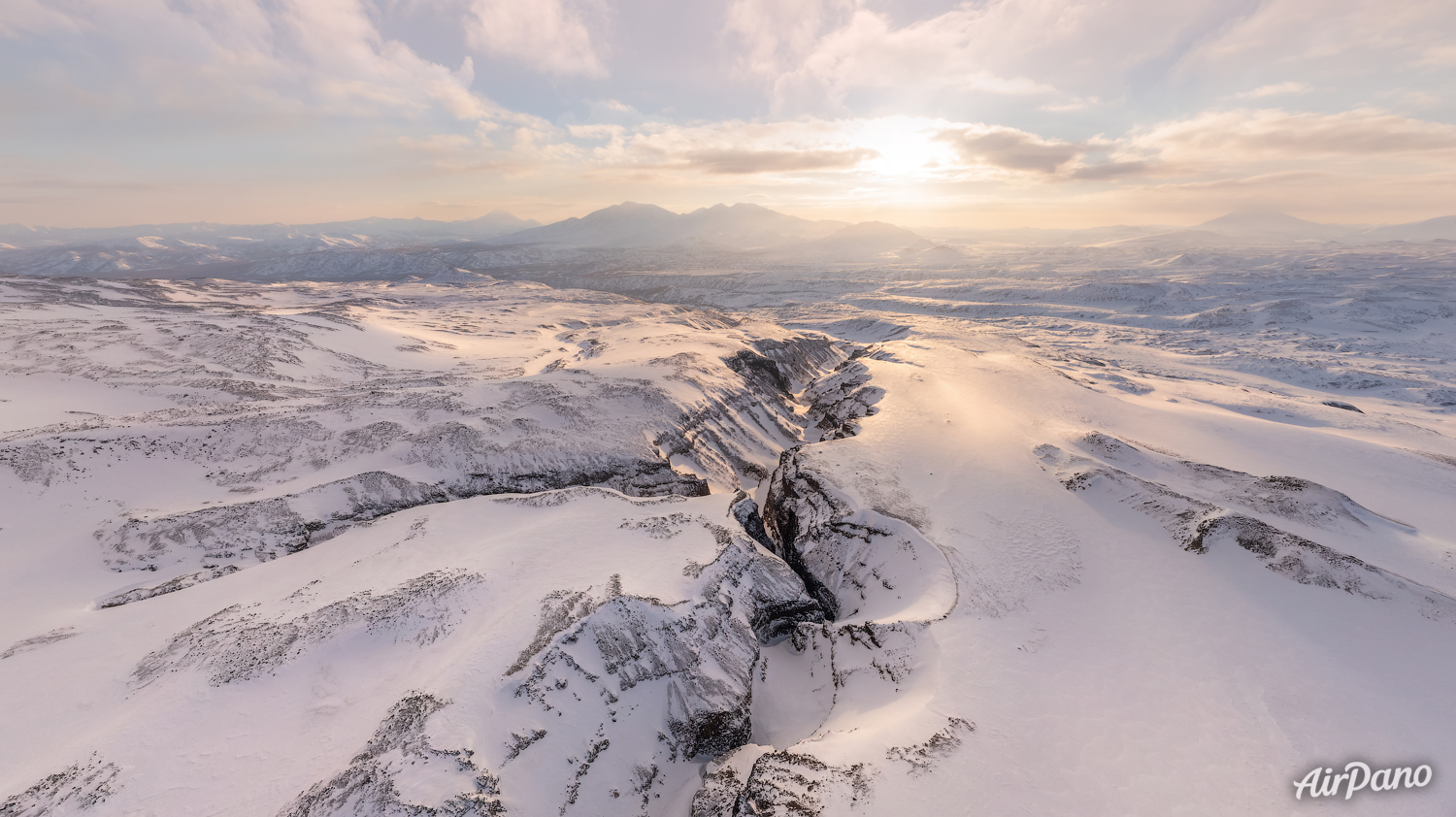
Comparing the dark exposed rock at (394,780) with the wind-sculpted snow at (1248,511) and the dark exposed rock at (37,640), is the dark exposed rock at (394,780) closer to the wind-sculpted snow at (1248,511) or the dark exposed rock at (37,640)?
the dark exposed rock at (37,640)

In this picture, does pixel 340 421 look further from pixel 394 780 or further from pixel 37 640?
pixel 394 780

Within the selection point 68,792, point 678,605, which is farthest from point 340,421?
point 678,605

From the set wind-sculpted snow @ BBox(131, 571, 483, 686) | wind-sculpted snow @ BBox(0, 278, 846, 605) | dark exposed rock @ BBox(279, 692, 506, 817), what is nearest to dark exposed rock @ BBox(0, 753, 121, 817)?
wind-sculpted snow @ BBox(131, 571, 483, 686)

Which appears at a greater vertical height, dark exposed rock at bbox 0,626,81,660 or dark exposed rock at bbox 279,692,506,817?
dark exposed rock at bbox 0,626,81,660

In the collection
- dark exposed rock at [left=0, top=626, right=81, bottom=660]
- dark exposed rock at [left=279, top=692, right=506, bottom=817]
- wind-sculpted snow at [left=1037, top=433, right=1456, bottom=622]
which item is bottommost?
dark exposed rock at [left=279, top=692, right=506, bottom=817]

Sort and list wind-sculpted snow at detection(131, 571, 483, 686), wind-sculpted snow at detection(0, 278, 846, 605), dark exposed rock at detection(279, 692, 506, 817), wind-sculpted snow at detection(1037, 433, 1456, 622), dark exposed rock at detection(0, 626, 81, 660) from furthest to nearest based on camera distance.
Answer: wind-sculpted snow at detection(0, 278, 846, 605)
wind-sculpted snow at detection(1037, 433, 1456, 622)
dark exposed rock at detection(0, 626, 81, 660)
wind-sculpted snow at detection(131, 571, 483, 686)
dark exposed rock at detection(279, 692, 506, 817)

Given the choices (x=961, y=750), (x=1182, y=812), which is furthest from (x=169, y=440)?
(x=1182, y=812)

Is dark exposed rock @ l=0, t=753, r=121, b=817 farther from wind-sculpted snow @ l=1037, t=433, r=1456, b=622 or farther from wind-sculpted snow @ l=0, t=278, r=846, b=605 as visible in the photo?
wind-sculpted snow @ l=1037, t=433, r=1456, b=622

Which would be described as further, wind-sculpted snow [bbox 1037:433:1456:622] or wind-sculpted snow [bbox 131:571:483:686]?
wind-sculpted snow [bbox 1037:433:1456:622]
